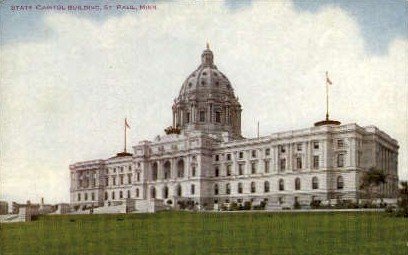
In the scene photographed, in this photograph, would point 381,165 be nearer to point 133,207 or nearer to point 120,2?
point 133,207

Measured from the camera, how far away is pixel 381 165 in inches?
2987

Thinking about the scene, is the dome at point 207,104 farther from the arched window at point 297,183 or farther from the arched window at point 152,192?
the arched window at point 297,183

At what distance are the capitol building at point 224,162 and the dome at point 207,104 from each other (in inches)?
7.6

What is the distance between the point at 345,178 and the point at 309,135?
7.93 m

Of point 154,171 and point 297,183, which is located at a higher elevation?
point 154,171

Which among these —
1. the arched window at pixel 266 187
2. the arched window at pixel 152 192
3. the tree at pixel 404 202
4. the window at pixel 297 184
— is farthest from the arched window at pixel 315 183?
the tree at pixel 404 202

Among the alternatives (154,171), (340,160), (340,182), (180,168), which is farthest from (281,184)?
(154,171)

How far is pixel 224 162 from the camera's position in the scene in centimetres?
9000

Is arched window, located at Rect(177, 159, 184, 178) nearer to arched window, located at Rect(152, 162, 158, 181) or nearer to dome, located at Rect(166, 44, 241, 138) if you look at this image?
arched window, located at Rect(152, 162, 158, 181)

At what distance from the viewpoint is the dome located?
99.4 meters

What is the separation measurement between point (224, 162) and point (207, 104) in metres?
14.5

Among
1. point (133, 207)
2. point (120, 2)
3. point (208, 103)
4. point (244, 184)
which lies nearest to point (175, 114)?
point (208, 103)

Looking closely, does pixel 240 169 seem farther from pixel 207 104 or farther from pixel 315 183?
pixel 207 104

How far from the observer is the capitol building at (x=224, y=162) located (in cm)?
7344
